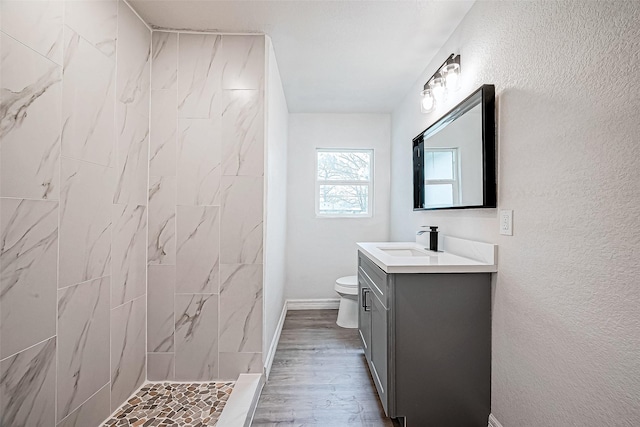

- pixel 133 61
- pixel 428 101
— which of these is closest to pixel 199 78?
pixel 133 61

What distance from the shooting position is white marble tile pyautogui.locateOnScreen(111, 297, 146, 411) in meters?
1.71

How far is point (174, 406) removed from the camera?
1.77 meters

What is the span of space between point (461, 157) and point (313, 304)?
2471mm

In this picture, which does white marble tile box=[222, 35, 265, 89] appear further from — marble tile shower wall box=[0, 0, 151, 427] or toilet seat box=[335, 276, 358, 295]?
toilet seat box=[335, 276, 358, 295]

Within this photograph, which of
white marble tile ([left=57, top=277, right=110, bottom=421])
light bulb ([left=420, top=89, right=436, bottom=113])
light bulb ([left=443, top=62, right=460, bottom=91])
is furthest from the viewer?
light bulb ([left=420, top=89, right=436, bottom=113])

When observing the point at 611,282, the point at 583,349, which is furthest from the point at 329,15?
the point at 583,349

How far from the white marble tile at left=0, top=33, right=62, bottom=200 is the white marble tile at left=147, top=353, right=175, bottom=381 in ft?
4.04

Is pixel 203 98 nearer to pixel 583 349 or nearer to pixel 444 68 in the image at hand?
pixel 444 68

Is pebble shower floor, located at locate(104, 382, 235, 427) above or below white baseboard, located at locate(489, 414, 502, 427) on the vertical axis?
below

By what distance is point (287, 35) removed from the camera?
2.09m

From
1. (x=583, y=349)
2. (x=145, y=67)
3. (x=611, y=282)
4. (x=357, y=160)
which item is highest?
(x=145, y=67)

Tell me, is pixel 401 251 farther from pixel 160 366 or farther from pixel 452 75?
pixel 160 366

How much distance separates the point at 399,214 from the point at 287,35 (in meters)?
2.01

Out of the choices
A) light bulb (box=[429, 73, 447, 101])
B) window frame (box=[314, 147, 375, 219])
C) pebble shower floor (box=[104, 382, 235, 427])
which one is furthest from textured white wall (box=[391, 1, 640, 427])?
window frame (box=[314, 147, 375, 219])
